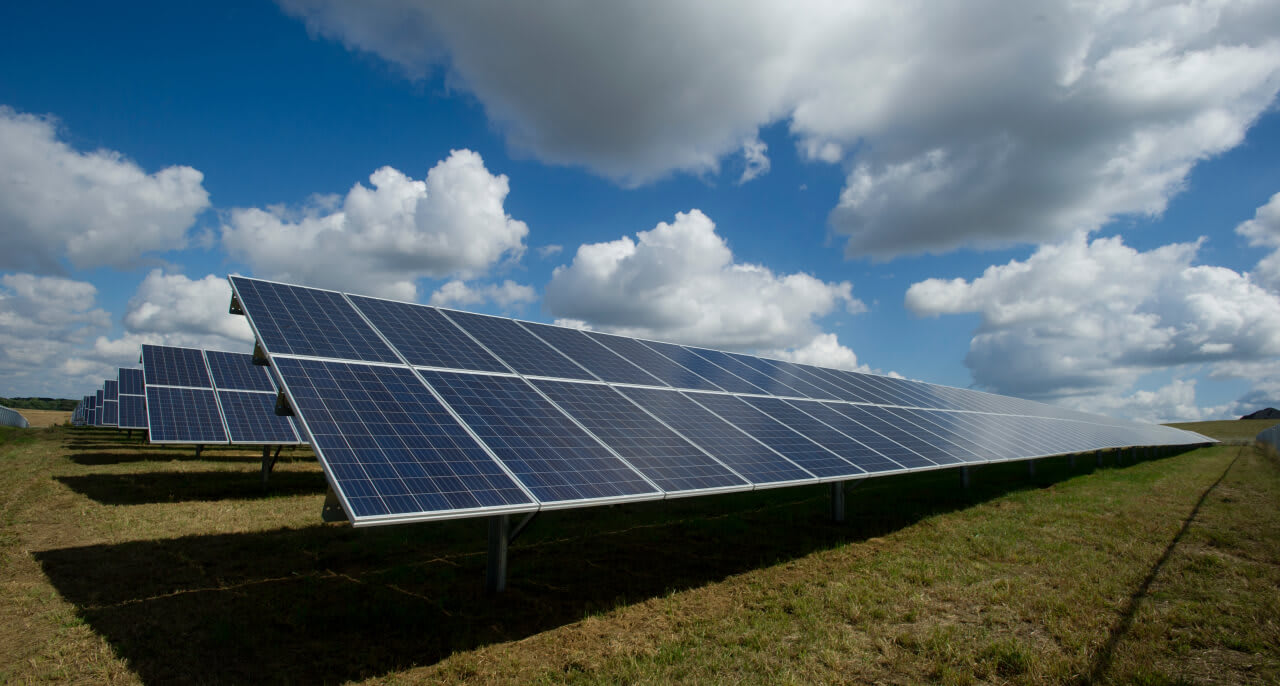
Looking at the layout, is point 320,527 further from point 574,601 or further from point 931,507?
point 931,507

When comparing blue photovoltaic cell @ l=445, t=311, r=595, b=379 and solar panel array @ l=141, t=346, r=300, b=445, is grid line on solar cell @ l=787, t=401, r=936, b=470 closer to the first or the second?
blue photovoltaic cell @ l=445, t=311, r=595, b=379

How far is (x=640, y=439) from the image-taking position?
10844mm

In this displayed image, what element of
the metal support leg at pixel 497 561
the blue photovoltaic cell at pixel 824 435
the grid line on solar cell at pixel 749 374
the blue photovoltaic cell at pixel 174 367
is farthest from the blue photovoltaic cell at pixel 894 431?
the blue photovoltaic cell at pixel 174 367

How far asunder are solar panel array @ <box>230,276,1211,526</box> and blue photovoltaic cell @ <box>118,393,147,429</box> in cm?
2431

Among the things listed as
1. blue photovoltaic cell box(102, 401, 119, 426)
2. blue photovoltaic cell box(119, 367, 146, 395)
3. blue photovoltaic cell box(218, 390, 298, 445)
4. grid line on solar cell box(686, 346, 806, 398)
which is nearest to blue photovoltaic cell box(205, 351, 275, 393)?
blue photovoltaic cell box(218, 390, 298, 445)

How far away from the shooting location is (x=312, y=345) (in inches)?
397

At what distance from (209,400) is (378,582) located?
20.6 metres

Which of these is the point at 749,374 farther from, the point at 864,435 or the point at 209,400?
the point at 209,400

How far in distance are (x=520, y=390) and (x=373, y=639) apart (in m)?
4.72

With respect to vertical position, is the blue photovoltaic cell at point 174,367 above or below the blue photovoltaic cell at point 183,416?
above

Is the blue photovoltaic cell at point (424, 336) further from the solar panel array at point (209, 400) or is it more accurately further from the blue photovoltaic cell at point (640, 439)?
the solar panel array at point (209, 400)

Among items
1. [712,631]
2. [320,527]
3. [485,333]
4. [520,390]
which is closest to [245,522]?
[320,527]

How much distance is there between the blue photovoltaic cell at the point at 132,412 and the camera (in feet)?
98.3

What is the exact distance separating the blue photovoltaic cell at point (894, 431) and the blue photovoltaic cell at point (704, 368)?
3384mm
